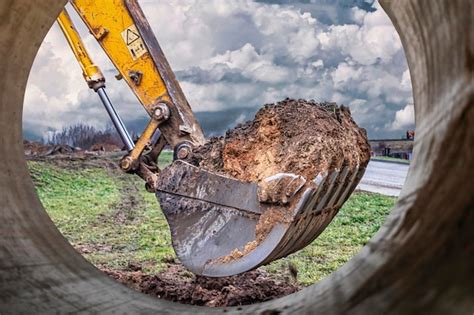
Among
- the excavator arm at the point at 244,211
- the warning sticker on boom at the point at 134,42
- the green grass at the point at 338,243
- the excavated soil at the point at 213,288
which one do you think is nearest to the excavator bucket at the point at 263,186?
the excavator arm at the point at 244,211

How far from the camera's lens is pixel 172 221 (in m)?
3.42

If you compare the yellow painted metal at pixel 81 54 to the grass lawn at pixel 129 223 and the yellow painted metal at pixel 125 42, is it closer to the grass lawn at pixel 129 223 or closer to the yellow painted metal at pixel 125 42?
the yellow painted metal at pixel 125 42

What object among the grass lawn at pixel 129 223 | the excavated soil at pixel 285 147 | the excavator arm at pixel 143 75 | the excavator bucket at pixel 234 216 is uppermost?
the excavator arm at pixel 143 75

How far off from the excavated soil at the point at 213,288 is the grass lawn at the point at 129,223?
0.53m

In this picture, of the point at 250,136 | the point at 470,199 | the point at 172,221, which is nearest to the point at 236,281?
the point at 172,221

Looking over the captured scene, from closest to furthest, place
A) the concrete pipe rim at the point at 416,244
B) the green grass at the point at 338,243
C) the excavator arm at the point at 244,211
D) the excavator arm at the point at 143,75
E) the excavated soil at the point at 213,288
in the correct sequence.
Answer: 1. the concrete pipe rim at the point at 416,244
2. the excavator arm at the point at 244,211
3. the excavated soil at the point at 213,288
4. the green grass at the point at 338,243
5. the excavator arm at the point at 143,75

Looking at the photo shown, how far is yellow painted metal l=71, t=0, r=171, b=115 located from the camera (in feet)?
16.6

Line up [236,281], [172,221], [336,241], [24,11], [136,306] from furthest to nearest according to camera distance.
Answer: [336,241] → [236,281] → [172,221] → [24,11] → [136,306]

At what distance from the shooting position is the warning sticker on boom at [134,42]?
5.05 m

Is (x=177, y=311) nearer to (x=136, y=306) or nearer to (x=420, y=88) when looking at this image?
(x=136, y=306)

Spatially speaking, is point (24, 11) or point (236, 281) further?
point (236, 281)

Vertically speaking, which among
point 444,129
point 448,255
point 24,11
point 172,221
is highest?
point 24,11

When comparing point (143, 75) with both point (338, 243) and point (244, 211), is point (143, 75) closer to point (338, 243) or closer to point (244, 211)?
point (244, 211)

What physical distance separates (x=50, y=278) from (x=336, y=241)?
4.72 meters
